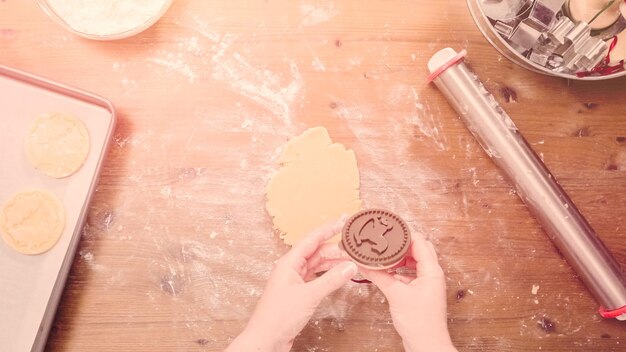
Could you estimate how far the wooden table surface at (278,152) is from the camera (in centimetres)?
123

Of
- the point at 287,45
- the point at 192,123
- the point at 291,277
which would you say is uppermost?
the point at 287,45

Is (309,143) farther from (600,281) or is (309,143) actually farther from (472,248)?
(600,281)

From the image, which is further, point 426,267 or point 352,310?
point 352,310

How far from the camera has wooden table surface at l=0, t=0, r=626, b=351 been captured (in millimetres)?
1231

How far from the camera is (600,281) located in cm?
120

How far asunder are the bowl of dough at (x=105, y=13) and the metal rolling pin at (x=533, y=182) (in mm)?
669

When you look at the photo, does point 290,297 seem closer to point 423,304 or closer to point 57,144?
point 423,304

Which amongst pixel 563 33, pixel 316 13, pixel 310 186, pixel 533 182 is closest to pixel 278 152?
pixel 310 186

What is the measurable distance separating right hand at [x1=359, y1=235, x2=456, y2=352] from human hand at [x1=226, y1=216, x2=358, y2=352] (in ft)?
0.38

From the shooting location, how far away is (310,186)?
Answer: 4.10ft

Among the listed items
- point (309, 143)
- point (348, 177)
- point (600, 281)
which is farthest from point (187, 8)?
point (600, 281)

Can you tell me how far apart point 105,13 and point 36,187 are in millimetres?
432

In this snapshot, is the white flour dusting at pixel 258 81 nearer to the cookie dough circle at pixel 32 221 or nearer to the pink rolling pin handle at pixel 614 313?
the cookie dough circle at pixel 32 221

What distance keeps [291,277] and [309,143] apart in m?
0.34
